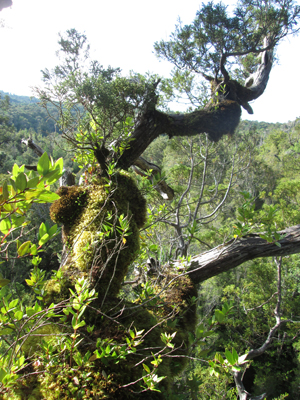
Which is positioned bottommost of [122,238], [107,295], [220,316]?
[107,295]

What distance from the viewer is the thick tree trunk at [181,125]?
8.57 feet

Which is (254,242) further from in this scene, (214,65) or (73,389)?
(214,65)

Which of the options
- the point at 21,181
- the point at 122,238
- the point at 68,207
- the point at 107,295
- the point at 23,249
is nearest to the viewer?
the point at 21,181

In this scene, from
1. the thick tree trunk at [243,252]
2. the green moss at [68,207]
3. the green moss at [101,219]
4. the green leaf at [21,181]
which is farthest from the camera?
the thick tree trunk at [243,252]

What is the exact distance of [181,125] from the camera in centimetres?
318

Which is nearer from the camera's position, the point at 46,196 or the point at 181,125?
the point at 46,196

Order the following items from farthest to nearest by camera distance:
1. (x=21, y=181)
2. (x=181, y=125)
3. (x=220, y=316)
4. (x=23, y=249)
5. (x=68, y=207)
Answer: (x=181, y=125), (x=68, y=207), (x=220, y=316), (x=23, y=249), (x=21, y=181)

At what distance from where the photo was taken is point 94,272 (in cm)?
163

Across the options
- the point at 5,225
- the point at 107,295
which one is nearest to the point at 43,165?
the point at 5,225

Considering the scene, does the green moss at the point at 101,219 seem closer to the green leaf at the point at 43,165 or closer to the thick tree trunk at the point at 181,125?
the thick tree trunk at the point at 181,125

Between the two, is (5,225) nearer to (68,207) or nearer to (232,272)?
(68,207)

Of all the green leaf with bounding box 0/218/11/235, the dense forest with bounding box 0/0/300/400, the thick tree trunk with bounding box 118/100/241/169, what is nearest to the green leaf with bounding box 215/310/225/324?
the dense forest with bounding box 0/0/300/400

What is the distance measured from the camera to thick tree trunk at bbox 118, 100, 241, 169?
2.61 metres

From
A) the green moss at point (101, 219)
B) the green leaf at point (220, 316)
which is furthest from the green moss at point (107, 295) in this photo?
the green leaf at point (220, 316)
